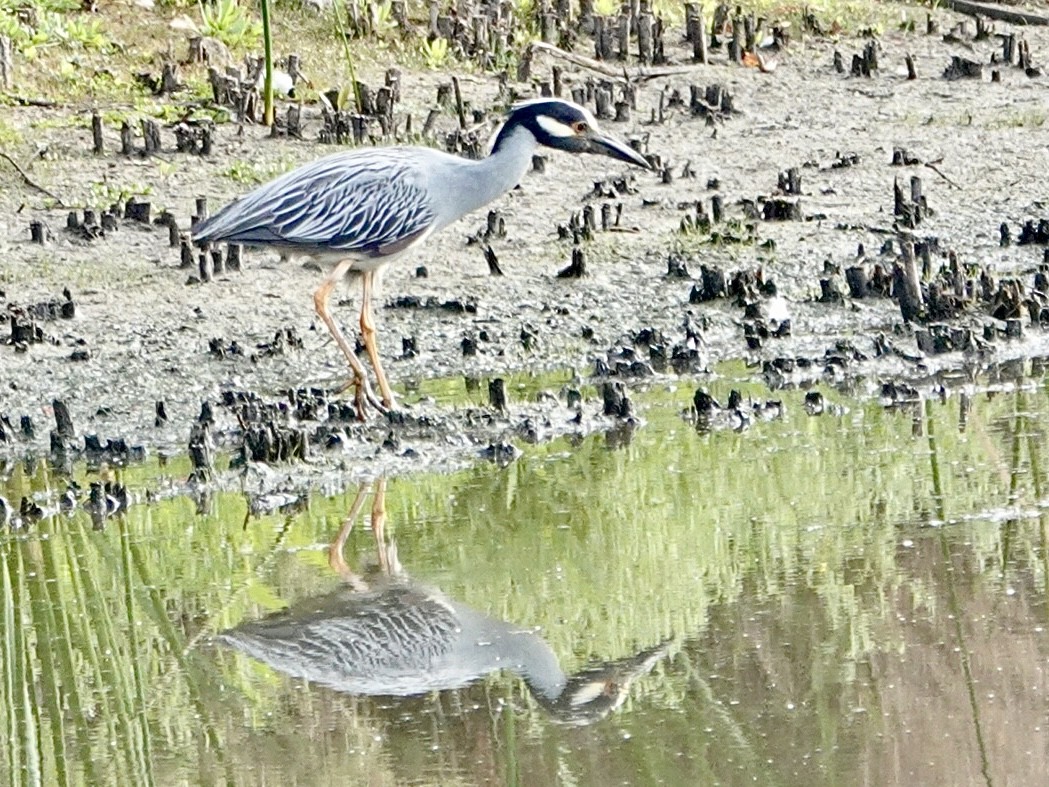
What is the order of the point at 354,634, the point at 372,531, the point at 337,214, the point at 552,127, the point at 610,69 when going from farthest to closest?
the point at 610,69
the point at 552,127
the point at 337,214
the point at 372,531
the point at 354,634

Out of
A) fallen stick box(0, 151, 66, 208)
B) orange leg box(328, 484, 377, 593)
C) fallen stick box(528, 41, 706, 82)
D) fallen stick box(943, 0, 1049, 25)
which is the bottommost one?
orange leg box(328, 484, 377, 593)

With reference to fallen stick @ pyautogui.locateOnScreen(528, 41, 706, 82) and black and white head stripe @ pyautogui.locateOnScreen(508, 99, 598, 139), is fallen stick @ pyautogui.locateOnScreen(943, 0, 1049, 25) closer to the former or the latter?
fallen stick @ pyautogui.locateOnScreen(528, 41, 706, 82)

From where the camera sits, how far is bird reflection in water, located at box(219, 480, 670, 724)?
4895 mm

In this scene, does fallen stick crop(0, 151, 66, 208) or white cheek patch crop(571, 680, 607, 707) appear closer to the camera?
white cheek patch crop(571, 680, 607, 707)

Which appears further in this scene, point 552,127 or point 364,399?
point 552,127

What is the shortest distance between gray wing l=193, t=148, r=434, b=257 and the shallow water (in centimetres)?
108

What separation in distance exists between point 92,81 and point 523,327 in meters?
4.85

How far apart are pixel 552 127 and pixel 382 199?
72 centimetres

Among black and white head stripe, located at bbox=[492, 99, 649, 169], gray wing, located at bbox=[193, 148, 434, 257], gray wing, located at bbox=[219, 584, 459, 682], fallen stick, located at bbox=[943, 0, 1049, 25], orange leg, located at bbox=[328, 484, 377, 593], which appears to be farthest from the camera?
fallen stick, located at bbox=[943, 0, 1049, 25]

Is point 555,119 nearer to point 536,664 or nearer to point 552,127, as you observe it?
point 552,127

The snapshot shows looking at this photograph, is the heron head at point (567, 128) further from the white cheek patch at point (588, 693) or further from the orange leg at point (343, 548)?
the white cheek patch at point (588, 693)

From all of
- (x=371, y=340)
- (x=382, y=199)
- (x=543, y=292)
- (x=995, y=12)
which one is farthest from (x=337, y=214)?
(x=995, y=12)

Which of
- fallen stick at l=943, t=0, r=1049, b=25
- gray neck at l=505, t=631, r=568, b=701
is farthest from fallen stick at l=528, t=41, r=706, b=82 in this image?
gray neck at l=505, t=631, r=568, b=701

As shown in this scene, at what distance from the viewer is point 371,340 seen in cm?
796
